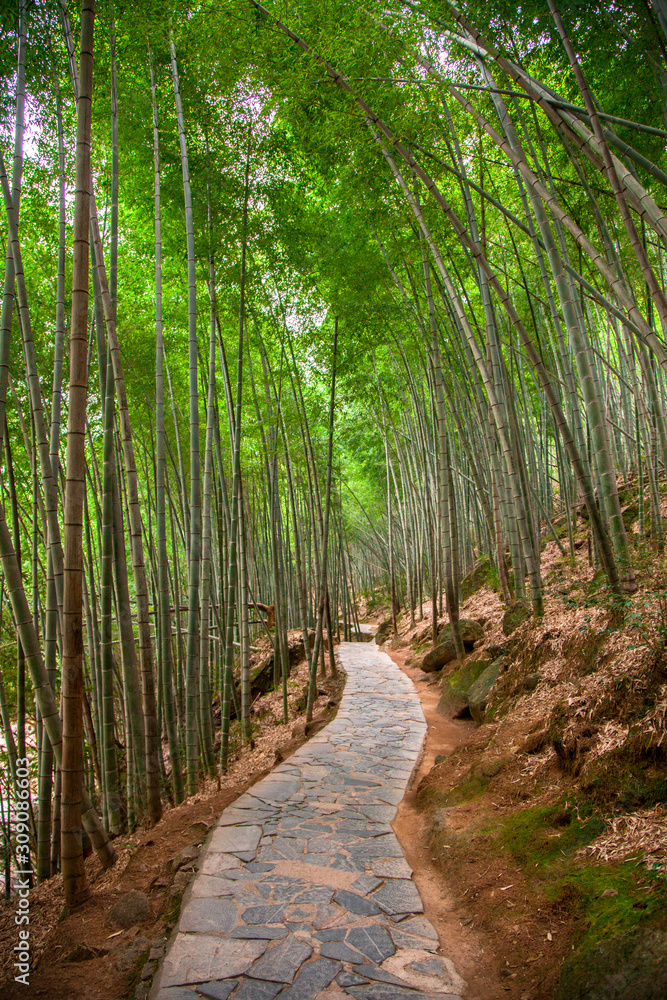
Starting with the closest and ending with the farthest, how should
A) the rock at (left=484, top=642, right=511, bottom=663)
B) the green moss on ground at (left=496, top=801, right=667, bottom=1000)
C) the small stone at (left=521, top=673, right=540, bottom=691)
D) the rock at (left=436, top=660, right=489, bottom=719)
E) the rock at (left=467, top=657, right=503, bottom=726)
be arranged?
1. the green moss on ground at (left=496, top=801, right=667, bottom=1000)
2. the small stone at (left=521, top=673, right=540, bottom=691)
3. the rock at (left=467, top=657, right=503, bottom=726)
4. the rock at (left=484, top=642, right=511, bottom=663)
5. the rock at (left=436, top=660, right=489, bottom=719)

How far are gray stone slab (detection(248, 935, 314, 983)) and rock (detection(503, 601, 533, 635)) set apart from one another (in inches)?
123

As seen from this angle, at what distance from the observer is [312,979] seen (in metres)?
1.62

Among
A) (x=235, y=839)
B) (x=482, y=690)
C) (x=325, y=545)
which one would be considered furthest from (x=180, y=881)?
(x=325, y=545)

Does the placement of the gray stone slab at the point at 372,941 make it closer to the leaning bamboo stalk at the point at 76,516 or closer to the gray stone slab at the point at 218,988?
the gray stone slab at the point at 218,988

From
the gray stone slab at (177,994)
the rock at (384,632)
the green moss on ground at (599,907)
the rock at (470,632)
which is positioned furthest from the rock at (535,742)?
the rock at (384,632)

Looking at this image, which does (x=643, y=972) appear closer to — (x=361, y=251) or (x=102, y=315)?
(x=102, y=315)

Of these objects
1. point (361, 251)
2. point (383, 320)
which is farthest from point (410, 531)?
point (361, 251)

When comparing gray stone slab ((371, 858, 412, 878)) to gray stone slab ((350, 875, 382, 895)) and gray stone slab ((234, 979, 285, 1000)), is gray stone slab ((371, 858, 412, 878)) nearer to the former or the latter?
gray stone slab ((350, 875, 382, 895))

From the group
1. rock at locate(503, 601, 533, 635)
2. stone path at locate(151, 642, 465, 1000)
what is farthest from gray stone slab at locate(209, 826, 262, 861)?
rock at locate(503, 601, 533, 635)

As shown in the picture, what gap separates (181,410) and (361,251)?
9.50ft

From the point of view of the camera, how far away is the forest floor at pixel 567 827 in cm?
146

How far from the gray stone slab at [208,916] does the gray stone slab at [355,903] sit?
41 cm

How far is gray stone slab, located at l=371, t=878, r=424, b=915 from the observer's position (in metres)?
2.05

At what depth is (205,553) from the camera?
4.36 metres
